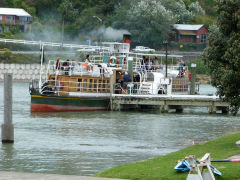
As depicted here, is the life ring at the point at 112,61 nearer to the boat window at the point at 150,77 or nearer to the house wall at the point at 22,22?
the boat window at the point at 150,77

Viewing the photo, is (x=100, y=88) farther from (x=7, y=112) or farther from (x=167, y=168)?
(x=167, y=168)

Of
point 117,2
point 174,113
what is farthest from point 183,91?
point 117,2

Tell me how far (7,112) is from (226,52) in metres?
9.22

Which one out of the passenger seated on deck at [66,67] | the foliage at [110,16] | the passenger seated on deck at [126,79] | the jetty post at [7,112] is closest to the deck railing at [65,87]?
the passenger seated on deck at [66,67]

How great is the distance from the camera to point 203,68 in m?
114

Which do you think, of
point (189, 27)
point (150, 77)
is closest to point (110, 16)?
point (189, 27)

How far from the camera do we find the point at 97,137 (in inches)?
1244

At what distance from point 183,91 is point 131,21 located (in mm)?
67368

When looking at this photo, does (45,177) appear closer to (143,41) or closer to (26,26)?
(143,41)

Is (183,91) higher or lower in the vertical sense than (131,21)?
lower

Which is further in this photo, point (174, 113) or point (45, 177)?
point (174, 113)

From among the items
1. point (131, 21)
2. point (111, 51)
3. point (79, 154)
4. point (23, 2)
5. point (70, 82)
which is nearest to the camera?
point (79, 154)

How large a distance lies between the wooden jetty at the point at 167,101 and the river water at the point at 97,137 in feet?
2.82

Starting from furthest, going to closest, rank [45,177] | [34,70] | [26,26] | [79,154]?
[26,26] → [34,70] → [79,154] → [45,177]
